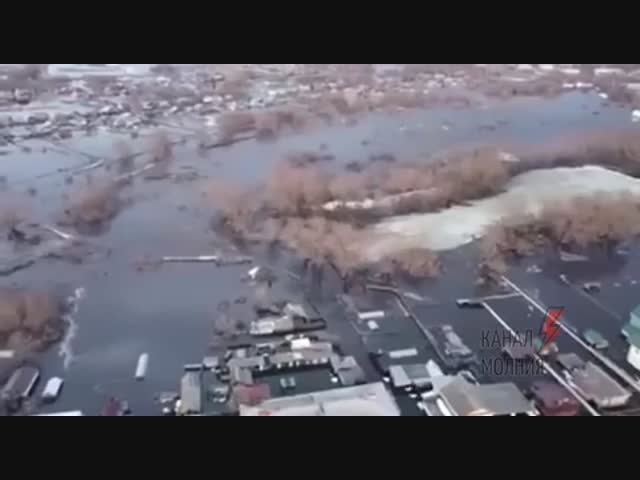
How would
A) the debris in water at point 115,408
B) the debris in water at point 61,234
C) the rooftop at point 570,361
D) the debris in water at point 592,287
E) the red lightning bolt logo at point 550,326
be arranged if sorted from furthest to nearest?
the debris in water at point 592,287 < the debris in water at point 61,234 < the red lightning bolt logo at point 550,326 < the rooftop at point 570,361 < the debris in water at point 115,408

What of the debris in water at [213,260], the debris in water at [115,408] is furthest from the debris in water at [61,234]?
the debris in water at [115,408]

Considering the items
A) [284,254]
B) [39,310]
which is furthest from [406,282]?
[39,310]

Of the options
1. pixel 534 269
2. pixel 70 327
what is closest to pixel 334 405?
pixel 70 327

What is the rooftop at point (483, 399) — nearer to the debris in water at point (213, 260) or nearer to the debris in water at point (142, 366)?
the debris in water at point (213, 260)

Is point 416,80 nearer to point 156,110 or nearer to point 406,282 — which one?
point 406,282

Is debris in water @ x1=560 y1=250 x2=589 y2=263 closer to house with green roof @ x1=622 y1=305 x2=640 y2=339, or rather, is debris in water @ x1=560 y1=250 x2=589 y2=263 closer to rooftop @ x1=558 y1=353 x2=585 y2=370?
house with green roof @ x1=622 y1=305 x2=640 y2=339

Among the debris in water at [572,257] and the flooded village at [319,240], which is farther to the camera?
the debris in water at [572,257]

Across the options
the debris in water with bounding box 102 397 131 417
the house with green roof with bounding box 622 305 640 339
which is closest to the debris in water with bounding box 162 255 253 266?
the debris in water with bounding box 102 397 131 417
